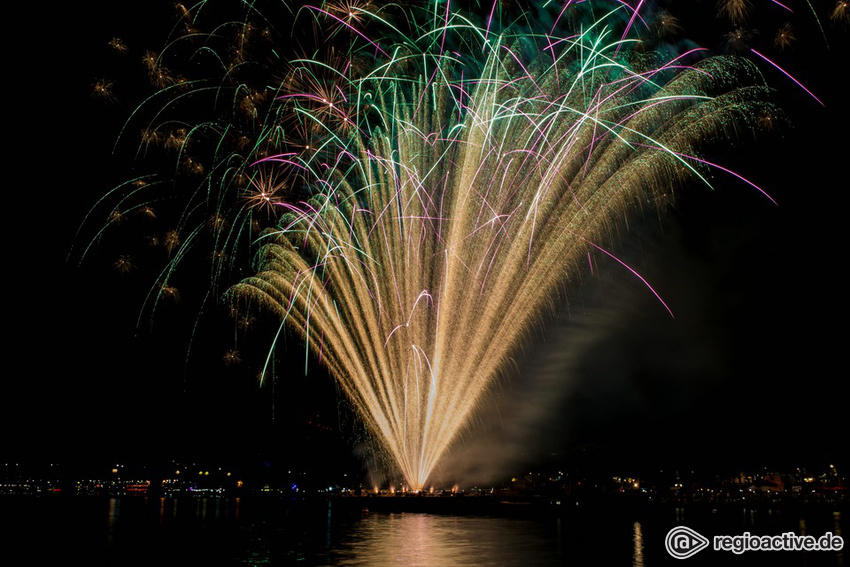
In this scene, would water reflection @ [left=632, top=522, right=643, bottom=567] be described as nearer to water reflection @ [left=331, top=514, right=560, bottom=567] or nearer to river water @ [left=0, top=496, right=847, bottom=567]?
river water @ [left=0, top=496, right=847, bottom=567]

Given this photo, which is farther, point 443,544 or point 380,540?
point 380,540

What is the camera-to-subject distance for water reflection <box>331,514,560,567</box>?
34.1 feet

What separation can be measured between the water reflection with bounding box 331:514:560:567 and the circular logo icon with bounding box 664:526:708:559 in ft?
7.06

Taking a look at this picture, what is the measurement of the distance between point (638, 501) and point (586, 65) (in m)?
16.6

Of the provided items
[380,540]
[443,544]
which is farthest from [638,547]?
[380,540]

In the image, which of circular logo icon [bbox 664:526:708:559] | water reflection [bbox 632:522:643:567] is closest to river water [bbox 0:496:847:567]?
water reflection [bbox 632:522:643:567]

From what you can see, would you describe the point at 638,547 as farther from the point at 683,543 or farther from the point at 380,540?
the point at 380,540

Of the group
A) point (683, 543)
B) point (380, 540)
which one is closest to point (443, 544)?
point (380, 540)

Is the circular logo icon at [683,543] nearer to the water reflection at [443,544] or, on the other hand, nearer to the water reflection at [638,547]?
the water reflection at [638,547]

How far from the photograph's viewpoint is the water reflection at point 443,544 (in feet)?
34.1

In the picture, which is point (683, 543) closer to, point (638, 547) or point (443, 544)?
point (638, 547)

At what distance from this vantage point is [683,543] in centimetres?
1272

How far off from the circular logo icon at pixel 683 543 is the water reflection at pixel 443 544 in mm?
2152

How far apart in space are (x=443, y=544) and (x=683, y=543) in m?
4.60
